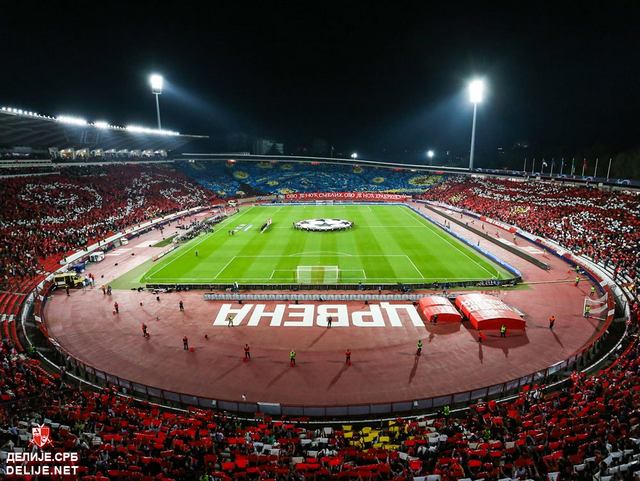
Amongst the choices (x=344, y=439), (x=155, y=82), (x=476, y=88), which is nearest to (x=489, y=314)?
(x=344, y=439)

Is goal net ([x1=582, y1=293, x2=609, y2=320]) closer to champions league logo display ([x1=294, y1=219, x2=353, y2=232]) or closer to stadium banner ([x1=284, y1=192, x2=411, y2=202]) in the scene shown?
champions league logo display ([x1=294, y1=219, x2=353, y2=232])

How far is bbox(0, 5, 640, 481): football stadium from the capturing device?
1250 centimetres

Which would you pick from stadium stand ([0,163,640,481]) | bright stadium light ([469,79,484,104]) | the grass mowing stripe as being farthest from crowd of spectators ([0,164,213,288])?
bright stadium light ([469,79,484,104])

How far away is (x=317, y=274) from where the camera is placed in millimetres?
36031

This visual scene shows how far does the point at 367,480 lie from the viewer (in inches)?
445

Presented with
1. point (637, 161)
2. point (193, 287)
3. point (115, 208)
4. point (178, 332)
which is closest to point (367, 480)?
point (178, 332)

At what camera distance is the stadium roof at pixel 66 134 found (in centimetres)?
4847

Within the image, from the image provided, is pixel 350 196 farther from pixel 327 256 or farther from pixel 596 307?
pixel 596 307

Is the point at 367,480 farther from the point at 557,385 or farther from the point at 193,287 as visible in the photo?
the point at 193,287

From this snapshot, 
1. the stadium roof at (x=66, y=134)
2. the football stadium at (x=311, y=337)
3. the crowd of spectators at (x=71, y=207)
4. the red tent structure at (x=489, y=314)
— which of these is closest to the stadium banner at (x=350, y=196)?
the crowd of spectators at (x=71, y=207)

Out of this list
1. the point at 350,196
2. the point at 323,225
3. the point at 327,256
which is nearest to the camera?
the point at 327,256

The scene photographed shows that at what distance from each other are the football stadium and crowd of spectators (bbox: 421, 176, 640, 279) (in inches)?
14.0

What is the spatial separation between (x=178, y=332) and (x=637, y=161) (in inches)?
3239

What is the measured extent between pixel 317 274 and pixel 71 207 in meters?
40.2
